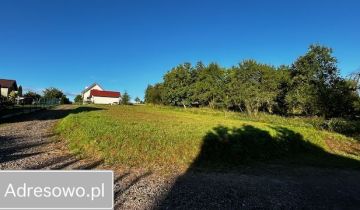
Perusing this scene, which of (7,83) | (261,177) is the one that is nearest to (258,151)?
(261,177)

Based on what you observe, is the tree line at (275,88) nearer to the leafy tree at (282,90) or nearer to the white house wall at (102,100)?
the leafy tree at (282,90)

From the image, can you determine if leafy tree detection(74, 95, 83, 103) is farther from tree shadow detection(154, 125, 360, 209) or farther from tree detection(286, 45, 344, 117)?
tree shadow detection(154, 125, 360, 209)

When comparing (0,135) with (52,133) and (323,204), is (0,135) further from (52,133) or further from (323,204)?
(323,204)

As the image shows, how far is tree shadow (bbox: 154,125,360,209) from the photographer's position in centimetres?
679

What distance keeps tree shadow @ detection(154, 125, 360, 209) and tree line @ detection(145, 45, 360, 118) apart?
2372 cm

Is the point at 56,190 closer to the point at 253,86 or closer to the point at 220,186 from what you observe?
the point at 220,186

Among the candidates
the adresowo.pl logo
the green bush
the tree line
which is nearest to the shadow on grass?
the adresowo.pl logo

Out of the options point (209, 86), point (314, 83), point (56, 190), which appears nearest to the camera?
point (56, 190)

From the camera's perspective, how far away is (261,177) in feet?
30.1

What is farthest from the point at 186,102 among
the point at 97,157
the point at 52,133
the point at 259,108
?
the point at 97,157

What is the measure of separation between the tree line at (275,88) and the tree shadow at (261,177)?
23724 mm

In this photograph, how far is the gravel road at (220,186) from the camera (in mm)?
6535

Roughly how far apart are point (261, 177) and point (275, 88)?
137ft

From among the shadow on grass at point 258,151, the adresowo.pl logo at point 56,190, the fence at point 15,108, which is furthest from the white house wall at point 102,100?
the adresowo.pl logo at point 56,190
